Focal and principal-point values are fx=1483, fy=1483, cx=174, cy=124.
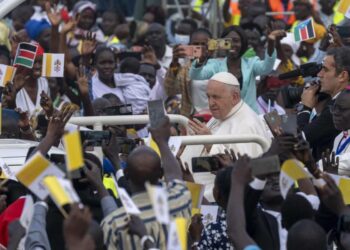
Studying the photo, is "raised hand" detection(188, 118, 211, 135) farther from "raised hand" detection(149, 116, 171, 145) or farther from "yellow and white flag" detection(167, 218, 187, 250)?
"yellow and white flag" detection(167, 218, 187, 250)

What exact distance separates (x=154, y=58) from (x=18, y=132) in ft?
17.7

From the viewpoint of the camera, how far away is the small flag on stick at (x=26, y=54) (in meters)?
11.3

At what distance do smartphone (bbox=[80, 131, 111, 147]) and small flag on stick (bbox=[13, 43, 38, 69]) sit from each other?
2.81 meters

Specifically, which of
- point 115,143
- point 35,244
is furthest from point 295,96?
point 35,244

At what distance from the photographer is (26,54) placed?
1134cm

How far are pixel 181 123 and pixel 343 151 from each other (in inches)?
41.2

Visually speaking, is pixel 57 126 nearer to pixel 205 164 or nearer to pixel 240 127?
pixel 205 164

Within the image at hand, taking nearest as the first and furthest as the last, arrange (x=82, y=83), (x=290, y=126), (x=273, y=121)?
(x=290, y=126), (x=273, y=121), (x=82, y=83)

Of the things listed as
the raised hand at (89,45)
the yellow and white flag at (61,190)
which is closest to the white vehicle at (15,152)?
the yellow and white flag at (61,190)

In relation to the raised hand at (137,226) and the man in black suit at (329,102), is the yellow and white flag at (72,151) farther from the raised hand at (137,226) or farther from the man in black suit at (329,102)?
the man in black suit at (329,102)

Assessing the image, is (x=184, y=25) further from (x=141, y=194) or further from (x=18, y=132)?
(x=141, y=194)

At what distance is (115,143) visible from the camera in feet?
27.3

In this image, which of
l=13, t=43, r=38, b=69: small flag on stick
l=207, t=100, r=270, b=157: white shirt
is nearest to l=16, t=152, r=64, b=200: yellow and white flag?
l=207, t=100, r=270, b=157: white shirt

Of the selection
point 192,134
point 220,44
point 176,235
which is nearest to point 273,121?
point 192,134
